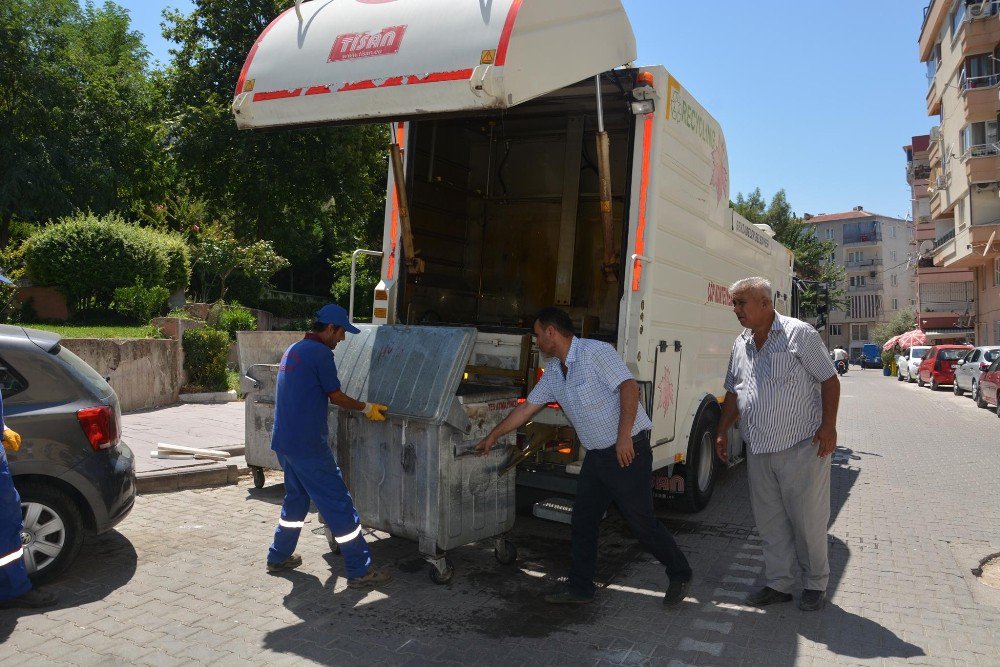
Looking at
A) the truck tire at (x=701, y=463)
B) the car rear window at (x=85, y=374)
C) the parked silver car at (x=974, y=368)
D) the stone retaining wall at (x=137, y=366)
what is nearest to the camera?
the car rear window at (x=85, y=374)

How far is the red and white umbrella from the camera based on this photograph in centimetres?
4478

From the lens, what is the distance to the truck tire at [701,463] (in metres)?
6.58

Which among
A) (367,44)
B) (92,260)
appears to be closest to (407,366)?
(367,44)

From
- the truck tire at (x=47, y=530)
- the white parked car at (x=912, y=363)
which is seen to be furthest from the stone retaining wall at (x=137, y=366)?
the white parked car at (x=912, y=363)

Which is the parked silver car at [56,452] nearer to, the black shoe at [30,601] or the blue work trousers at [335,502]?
the black shoe at [30,601]

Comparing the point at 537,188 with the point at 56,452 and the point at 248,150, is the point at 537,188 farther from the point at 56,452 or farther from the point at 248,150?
the point at 248,150

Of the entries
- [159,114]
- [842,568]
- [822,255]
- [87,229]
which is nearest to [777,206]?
[822,255]

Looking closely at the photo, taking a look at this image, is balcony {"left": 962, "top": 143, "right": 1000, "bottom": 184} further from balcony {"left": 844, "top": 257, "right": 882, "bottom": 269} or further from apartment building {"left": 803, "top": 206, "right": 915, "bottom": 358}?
balcony {"left": 844, "top": 257, "right": 882, "bottom": 269}

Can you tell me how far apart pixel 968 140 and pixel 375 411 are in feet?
103

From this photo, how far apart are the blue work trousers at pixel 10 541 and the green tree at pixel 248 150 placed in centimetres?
1661

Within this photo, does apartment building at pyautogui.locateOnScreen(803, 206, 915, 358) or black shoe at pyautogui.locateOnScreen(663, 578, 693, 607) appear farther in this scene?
apartment building at pyautogui.locateOnScreen(803, 206, 915, 358)

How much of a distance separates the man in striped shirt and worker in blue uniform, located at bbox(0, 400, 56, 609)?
4.03 meters

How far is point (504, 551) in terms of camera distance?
5.21 m

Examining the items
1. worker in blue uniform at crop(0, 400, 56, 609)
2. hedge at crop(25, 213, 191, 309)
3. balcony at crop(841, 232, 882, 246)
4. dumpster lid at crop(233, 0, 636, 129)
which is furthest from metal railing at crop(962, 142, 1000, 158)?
balcony at crop(841, 232, 882, 246)
